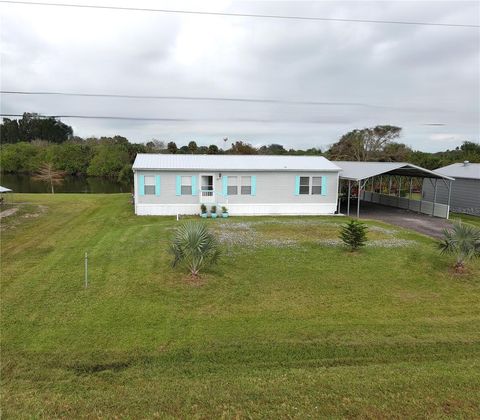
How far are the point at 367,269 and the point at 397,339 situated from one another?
3.83m

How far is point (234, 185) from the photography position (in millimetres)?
18531

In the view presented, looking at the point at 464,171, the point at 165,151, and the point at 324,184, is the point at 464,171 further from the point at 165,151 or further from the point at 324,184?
the point at 165,151

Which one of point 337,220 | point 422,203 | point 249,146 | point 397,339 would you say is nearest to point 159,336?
point 397,339

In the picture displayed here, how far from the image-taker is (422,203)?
67.6 ft

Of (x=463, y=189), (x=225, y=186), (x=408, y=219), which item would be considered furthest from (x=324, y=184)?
(x=463, y=189)

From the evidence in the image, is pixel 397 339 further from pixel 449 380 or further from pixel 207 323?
pixel 207 323

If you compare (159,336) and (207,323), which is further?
(207,323)

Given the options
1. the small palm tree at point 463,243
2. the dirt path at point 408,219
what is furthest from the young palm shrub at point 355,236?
the dirt path at point 408,219

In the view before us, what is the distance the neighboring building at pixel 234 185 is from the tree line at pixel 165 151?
23.4 meters

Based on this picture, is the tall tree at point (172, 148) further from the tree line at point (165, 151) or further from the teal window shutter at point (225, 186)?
the teal window shutter at point (225, 186)

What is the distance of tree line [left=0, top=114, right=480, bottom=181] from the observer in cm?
A: 4419

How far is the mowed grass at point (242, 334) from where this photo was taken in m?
4.45

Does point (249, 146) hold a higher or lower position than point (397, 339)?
higher

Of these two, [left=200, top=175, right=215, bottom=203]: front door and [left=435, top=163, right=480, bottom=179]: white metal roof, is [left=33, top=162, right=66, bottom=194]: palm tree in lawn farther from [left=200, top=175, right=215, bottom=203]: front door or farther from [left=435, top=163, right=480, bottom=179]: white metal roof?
[left=435, top=163, right=480, bottom=179]: white metal roof
